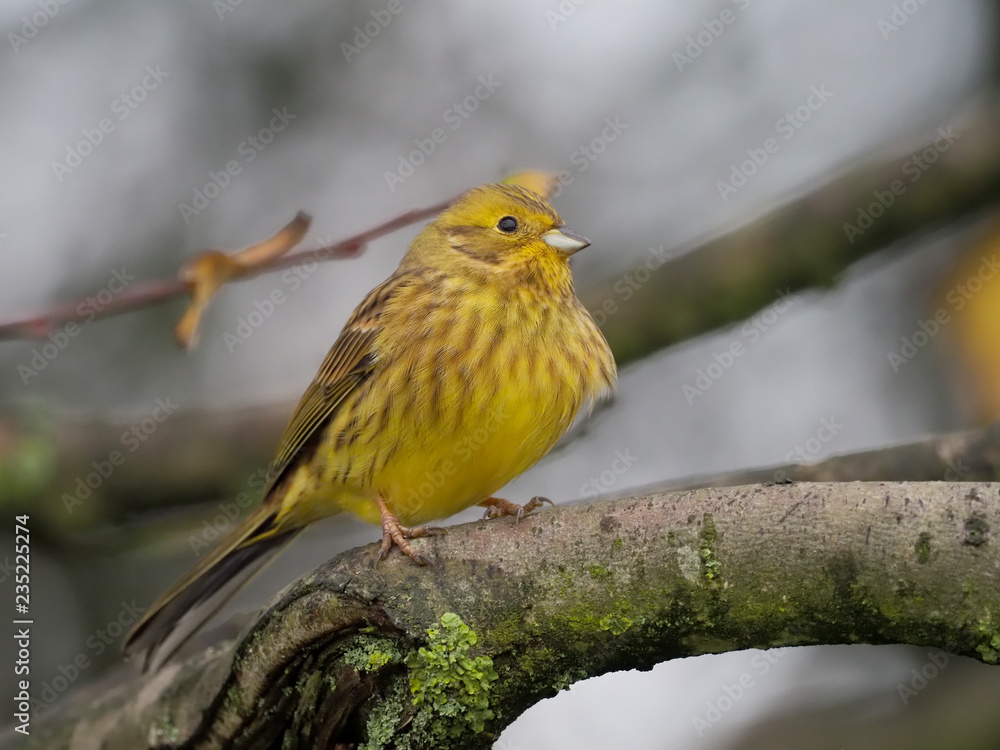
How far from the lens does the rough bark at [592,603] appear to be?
2025mm

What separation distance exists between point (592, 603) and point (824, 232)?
2502 mm

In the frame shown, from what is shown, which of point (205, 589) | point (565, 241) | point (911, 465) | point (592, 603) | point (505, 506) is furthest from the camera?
point (565, 241)

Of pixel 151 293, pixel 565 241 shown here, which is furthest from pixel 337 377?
A: pixel 151 293

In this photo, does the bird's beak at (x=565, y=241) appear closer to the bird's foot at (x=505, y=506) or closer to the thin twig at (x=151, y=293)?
the bird's foot at (x=505, y=506)

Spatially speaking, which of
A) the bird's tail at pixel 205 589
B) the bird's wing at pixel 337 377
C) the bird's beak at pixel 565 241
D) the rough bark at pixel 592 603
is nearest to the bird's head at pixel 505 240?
the bird's beak at pixel 565 241

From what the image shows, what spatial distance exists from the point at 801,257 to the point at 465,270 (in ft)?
4.67

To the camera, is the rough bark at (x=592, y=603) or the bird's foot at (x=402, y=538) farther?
the bird's foot at (x=402, y=538)

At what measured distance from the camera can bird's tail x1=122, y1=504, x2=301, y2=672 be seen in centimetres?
384

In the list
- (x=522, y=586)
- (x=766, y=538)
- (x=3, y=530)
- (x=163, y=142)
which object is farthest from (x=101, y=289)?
(x=766, y=538)

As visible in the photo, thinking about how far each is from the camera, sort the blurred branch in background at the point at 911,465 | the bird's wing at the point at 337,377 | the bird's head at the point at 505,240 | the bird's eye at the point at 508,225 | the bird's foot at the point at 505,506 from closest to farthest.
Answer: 1. the blurred branch in background at the point at 911,465
2. the bird's foot at the point at 505,506
3. the bird's wing at the point at 337,377
4. the bird's head at the point at 505,240
5. the bird's eye at the point at 508,225

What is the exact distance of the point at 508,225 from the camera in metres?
4.38

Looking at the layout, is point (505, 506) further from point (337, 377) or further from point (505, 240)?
point (505, 240)

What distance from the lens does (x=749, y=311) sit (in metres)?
4.44

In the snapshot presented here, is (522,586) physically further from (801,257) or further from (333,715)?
(801,257)
